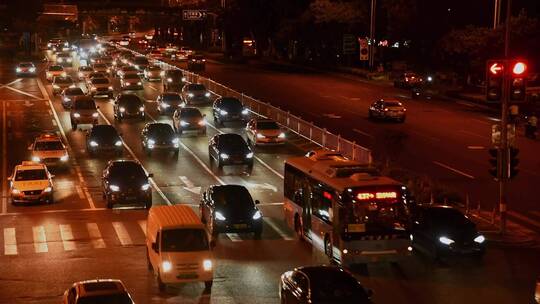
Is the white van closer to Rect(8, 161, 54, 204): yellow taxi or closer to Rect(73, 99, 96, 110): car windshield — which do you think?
Rect(8, 161, 54, 204): yellow taxi

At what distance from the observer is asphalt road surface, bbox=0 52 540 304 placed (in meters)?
24.5

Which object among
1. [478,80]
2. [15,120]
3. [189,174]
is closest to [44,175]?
[189,174]

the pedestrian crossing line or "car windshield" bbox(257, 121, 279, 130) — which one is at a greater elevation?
"car windshield" bbox(257, 121, 279, 130)

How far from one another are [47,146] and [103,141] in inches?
132

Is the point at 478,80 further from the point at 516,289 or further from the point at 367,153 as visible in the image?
the point at 516,289

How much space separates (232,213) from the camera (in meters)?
31.3

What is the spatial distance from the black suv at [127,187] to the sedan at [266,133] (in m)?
14.3

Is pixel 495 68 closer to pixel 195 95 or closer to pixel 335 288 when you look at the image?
pixel 335 288

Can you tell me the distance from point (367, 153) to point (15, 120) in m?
30.6

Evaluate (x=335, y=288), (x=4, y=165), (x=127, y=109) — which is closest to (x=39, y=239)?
(x=335, y=288)

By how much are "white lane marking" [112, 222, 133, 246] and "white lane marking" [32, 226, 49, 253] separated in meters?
2.41

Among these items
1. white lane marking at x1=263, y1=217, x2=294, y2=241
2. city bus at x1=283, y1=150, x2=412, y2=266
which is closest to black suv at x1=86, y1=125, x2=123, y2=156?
white lane marking at x1=263, y1=217, x2=294, y2=241

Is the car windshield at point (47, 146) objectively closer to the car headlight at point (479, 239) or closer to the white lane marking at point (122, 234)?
the white lane marking at point (122, 234)

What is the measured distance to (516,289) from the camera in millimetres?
25359
